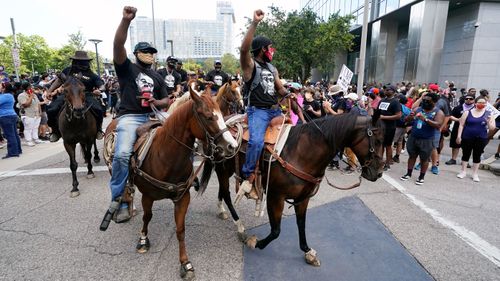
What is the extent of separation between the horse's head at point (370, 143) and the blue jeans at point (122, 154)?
264 centimetres

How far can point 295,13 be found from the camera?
2348 cm

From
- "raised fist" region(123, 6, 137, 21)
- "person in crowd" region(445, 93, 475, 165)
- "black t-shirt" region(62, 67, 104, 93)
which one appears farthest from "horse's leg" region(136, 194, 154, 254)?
"person in crowd" region(445, 93, 475, 165)

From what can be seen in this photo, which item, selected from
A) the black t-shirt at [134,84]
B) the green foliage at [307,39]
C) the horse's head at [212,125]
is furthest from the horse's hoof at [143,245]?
the green foliage at [307,39]

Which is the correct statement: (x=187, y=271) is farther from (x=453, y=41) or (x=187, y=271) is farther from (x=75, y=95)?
(x=453, y=41)

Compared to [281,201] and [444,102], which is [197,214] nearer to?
[281,201]

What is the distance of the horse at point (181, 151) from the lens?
2.59 metres

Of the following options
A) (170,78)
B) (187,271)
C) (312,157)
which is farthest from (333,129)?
(170,78)

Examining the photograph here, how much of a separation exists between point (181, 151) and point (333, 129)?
170 centimetres

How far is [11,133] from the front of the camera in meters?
8.20

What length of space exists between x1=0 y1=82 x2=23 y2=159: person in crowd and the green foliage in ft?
60.1

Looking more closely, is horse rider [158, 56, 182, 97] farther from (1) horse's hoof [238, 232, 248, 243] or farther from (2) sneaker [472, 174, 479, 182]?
(2) sneaker [472, 174, 479, 182]

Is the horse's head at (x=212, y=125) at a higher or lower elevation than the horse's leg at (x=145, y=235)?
higher

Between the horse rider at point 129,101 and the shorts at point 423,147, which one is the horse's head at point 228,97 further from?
the shorts at point 423,147

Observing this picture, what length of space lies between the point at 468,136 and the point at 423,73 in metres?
14.5
